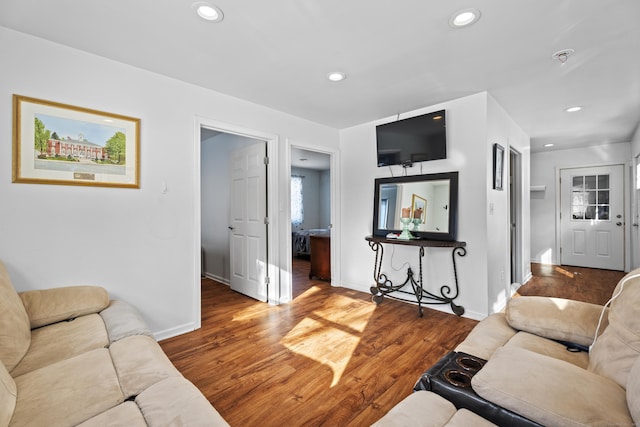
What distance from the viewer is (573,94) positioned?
122 inches

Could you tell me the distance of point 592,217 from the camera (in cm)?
567

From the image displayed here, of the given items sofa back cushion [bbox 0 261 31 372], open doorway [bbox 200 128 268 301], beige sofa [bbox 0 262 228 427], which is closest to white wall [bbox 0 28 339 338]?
beige sofa [bbox 0 262 228 427]

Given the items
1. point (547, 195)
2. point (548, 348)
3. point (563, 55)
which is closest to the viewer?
point (548, 348)

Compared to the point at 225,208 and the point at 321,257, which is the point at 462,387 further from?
the point at 225,208

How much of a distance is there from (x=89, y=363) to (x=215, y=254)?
3613 mm

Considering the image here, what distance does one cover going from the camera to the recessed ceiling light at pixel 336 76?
2.62 metres

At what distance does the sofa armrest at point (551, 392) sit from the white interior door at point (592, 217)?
6.32 metres

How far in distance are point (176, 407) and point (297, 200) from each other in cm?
750

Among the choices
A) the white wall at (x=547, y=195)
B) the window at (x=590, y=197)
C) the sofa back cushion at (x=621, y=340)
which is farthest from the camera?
the white wall at (x=547, y=195)

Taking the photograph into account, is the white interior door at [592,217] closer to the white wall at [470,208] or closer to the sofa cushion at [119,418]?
the white wall at [470,208]

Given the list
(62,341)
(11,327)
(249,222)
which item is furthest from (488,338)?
(249,222)

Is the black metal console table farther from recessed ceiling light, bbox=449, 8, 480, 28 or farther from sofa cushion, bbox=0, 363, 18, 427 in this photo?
sofa cushion, bbox=0, 363, 18, 427

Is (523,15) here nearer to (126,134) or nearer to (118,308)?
(126,134)

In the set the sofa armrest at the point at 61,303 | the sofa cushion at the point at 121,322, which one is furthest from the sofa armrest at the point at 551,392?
the sofa armrest at the point at 61,303
